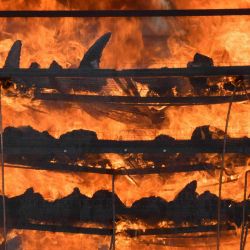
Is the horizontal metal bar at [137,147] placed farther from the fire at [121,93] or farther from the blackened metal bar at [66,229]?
the blackened metal bar at [66,229]

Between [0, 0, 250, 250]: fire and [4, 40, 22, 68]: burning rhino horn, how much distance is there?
1.2 inches

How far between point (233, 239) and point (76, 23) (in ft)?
5.45

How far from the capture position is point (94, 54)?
11.2 feet

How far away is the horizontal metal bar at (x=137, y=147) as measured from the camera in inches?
136

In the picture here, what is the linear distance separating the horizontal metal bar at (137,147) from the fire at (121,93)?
4cm

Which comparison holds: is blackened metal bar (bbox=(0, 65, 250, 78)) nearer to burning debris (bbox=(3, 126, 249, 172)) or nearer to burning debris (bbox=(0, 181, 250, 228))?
burning debris (bbox=(3, 126, 249, 172))

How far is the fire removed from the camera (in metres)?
3.40

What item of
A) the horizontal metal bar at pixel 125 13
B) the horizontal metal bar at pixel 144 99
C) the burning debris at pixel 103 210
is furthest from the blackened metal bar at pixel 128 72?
the burning debris at pixel 103 210

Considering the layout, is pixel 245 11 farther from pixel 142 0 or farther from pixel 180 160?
pixel 180 160

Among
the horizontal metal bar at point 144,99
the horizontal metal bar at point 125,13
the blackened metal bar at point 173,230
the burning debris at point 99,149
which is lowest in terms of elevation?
the blackened metal bar at point 173,230

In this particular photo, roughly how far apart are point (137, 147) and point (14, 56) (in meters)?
0.93

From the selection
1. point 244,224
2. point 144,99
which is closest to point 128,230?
point 244,224

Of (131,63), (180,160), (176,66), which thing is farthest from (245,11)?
(180,160)

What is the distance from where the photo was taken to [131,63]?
134 inches
